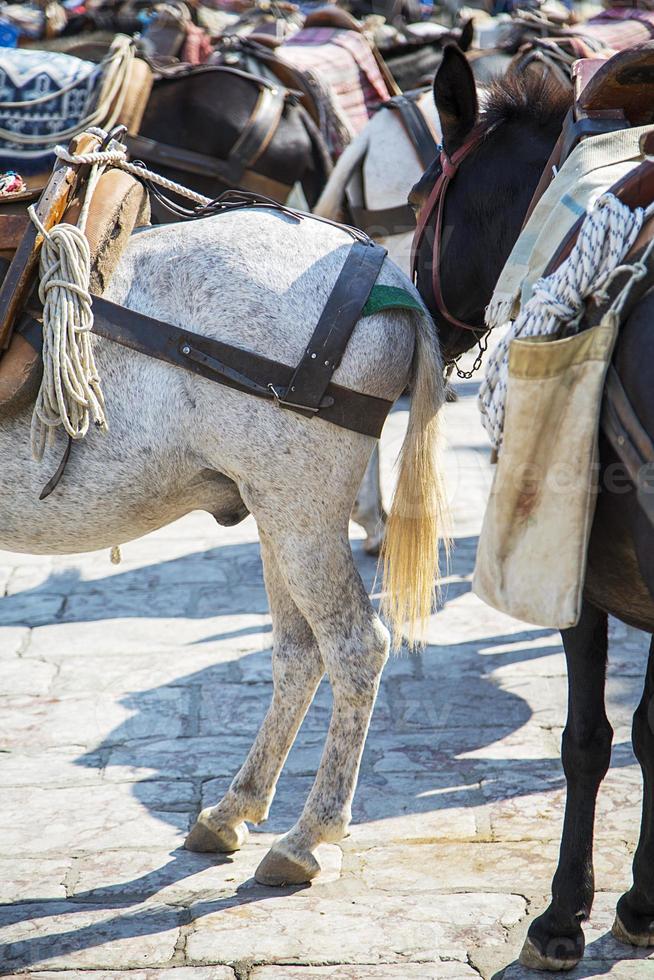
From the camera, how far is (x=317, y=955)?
2.45 meters

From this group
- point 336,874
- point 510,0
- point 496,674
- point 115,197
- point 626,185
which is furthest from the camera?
point 510,0

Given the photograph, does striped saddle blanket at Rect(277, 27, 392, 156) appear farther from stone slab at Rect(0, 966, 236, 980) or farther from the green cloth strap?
stone slab at Rect(0, 966, 236, 980)

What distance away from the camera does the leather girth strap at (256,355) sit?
97.7 inches

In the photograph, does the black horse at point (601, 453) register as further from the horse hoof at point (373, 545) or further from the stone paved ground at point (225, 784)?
the horse hoof at point (373, 545)

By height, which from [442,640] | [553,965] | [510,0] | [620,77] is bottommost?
[442,640]

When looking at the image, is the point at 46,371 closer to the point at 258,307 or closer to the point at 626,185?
the point at 258,307

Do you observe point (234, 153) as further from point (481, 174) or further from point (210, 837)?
point (210, 837)

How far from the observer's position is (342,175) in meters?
5.19

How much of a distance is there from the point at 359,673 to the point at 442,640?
5.56 feet

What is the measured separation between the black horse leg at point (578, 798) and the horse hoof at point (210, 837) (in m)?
0.86

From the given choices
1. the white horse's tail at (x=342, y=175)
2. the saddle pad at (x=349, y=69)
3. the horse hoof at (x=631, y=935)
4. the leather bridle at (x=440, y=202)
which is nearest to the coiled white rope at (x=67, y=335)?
the leather bridle at (x=440, y=202)

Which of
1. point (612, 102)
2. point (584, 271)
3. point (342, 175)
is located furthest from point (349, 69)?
point (584, 271)

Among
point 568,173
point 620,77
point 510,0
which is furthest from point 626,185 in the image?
point 510,0

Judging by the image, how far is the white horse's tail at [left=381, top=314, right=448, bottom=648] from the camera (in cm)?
268
